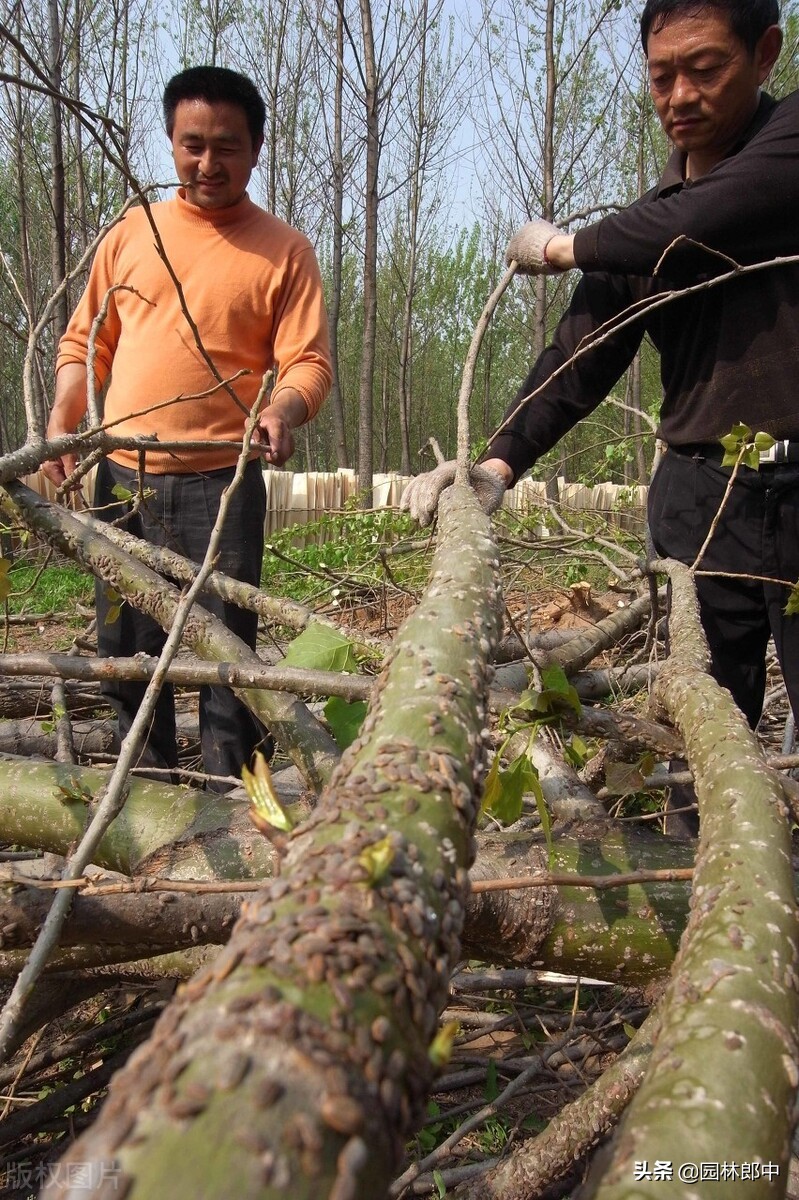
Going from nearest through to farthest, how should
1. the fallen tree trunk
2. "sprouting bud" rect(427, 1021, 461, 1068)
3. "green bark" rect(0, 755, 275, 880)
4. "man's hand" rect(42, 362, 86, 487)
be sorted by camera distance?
"sprouting bud" rect(427, 1021, 461, 1068)
the fallen tree trunk
"green bark" rect(0, 755, 275, 880)
"man's hand" rect(42, 362, 86, 487)

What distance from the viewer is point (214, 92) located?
9.19 feet

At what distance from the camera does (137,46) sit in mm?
12328

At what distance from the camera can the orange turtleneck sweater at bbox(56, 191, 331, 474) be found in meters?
2.86

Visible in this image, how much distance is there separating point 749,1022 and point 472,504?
118 cm

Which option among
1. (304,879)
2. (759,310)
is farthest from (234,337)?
(304,879)

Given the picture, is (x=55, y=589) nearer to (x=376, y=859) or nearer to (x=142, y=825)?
(x=142, y=825)

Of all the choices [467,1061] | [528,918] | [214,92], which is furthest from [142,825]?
[214,92]

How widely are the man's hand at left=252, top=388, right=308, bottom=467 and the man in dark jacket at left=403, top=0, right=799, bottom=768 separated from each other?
1.96ft

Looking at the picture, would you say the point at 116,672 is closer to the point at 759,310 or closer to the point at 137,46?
the point at 759,310

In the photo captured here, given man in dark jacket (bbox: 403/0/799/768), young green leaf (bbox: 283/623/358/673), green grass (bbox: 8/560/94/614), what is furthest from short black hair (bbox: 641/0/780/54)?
green grass (bbox: 8/560/94/614)

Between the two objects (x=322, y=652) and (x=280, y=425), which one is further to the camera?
(x=280, y=425)

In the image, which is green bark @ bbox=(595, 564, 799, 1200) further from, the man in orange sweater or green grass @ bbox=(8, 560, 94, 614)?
green grass @ bbox=(8, 560, 94, 614)

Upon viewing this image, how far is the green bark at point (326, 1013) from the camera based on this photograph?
0.42 meters

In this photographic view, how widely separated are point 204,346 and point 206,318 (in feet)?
0.51
